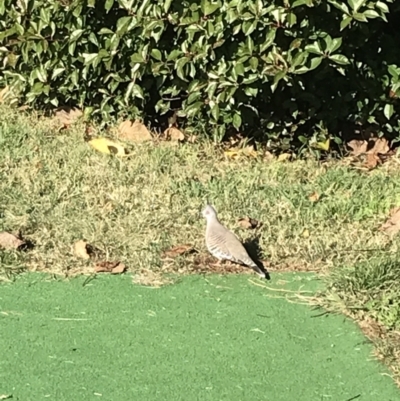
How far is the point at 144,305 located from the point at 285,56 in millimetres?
1738

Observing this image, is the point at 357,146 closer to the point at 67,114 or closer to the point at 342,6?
the point at 342,6

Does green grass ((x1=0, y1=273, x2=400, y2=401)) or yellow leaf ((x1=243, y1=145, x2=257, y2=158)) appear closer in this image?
green grass ((x1=0, y1=273, x2=400, y2=401))

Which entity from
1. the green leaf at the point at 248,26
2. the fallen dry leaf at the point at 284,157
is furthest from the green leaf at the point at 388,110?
the green leaf at the point at 248,26

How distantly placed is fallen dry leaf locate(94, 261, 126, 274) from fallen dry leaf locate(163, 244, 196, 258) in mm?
248

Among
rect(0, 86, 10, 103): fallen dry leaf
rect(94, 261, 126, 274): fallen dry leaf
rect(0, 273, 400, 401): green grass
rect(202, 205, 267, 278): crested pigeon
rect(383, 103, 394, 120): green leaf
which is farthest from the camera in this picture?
rect(0, 86, 10, 103): fallen dry leaf

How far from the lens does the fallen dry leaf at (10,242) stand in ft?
15.9

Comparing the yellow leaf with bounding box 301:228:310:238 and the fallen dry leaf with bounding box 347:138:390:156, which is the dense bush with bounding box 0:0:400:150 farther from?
the yellow leaf with bounding box 301:228:310:238

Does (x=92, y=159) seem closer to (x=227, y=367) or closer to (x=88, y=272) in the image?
Answer: (x=88, y=272)

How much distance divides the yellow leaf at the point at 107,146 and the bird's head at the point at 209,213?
1201 mm

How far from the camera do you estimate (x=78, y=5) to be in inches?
223

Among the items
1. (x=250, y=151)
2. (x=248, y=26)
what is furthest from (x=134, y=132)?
(x=248, y=26)

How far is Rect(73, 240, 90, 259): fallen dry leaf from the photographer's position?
15.8 ft

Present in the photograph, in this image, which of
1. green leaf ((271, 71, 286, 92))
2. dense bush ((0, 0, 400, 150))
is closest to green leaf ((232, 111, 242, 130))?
dense bush ((0, 0, 400, 150))

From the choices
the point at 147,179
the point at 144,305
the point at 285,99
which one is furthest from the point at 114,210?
the point at 285,99
